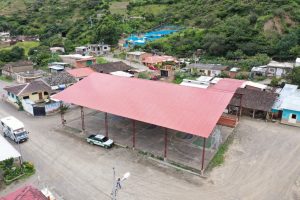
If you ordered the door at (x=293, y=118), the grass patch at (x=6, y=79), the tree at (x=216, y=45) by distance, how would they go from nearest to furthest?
1. the door at (x=293, y=118)
2. the grass patch at (x=6, y=79)
3. the tree at (x=216, y=45)

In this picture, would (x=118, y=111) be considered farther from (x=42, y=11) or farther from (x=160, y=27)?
(x=42, y=11)

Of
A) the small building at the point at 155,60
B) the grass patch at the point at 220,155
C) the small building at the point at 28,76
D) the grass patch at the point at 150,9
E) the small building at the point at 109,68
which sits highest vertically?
the grass patch at the point at 150,9

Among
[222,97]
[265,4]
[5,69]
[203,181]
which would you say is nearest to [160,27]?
[265,4]

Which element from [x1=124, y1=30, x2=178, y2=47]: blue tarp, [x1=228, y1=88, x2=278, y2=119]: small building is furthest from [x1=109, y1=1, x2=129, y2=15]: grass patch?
[x1=228, y1=88, x2=278, y2=119]: small building

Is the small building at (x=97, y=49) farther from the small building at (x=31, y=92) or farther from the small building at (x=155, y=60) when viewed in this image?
the small building at (x=31, y=92)

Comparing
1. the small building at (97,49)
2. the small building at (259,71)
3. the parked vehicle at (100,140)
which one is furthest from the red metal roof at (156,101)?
the small building at (97,49)

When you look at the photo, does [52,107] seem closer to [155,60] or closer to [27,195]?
[27,195]

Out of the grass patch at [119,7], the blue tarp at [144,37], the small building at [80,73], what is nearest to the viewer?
the small building at [80,73]
